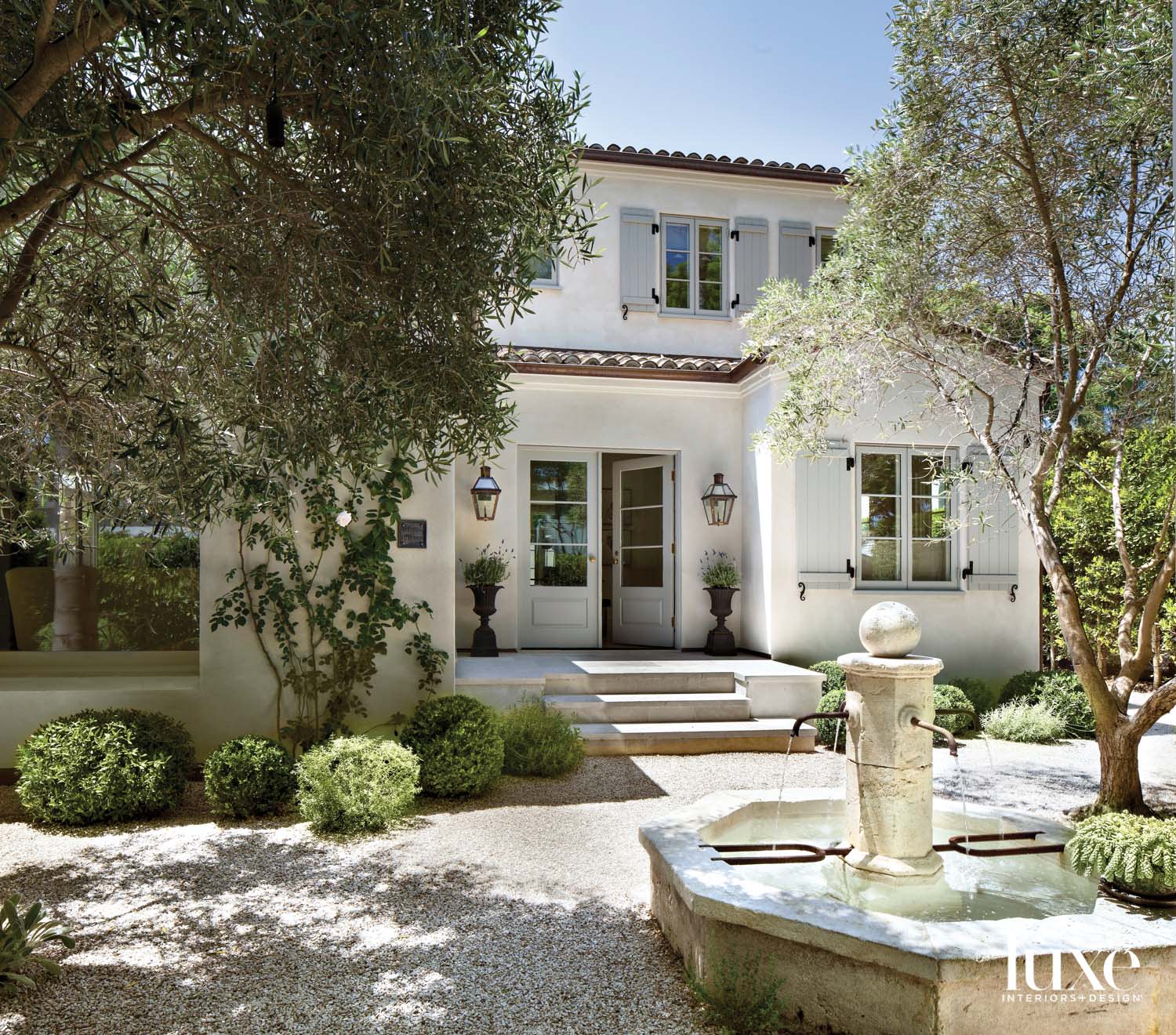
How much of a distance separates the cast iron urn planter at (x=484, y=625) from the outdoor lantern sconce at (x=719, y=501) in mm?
2762

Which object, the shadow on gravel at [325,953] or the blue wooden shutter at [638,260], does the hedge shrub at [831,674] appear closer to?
the shadow on gravel at [325,953]

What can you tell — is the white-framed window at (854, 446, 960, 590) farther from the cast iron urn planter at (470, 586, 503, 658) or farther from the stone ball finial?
the stone ball finial

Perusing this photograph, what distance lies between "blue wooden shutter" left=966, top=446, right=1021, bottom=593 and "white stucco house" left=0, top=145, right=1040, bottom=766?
0.09ft

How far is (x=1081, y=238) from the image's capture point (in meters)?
5.57

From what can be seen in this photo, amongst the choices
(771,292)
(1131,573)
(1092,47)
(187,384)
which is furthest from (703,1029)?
(771,292)

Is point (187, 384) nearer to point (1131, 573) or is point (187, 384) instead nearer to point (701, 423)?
point (1131, 573)

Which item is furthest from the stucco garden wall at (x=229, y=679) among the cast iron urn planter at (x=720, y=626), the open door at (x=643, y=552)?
the open door at (x=643, y=552)

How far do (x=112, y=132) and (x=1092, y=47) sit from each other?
4.62 metres

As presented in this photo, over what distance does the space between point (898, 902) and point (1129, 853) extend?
38.7 inches

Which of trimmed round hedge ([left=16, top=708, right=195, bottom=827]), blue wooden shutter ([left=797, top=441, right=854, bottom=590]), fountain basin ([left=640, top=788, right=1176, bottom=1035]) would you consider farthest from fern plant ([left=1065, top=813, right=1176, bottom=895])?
blue wooden shutter ([left=797, top=441, right=854, bottom=590])

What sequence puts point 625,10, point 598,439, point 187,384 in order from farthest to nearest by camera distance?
point 598,439, point 625,10, point 187,384

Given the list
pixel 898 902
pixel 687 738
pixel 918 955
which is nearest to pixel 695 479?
pixel 687 738

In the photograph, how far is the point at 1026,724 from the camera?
8648mm

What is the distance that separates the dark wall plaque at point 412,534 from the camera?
287 inches
